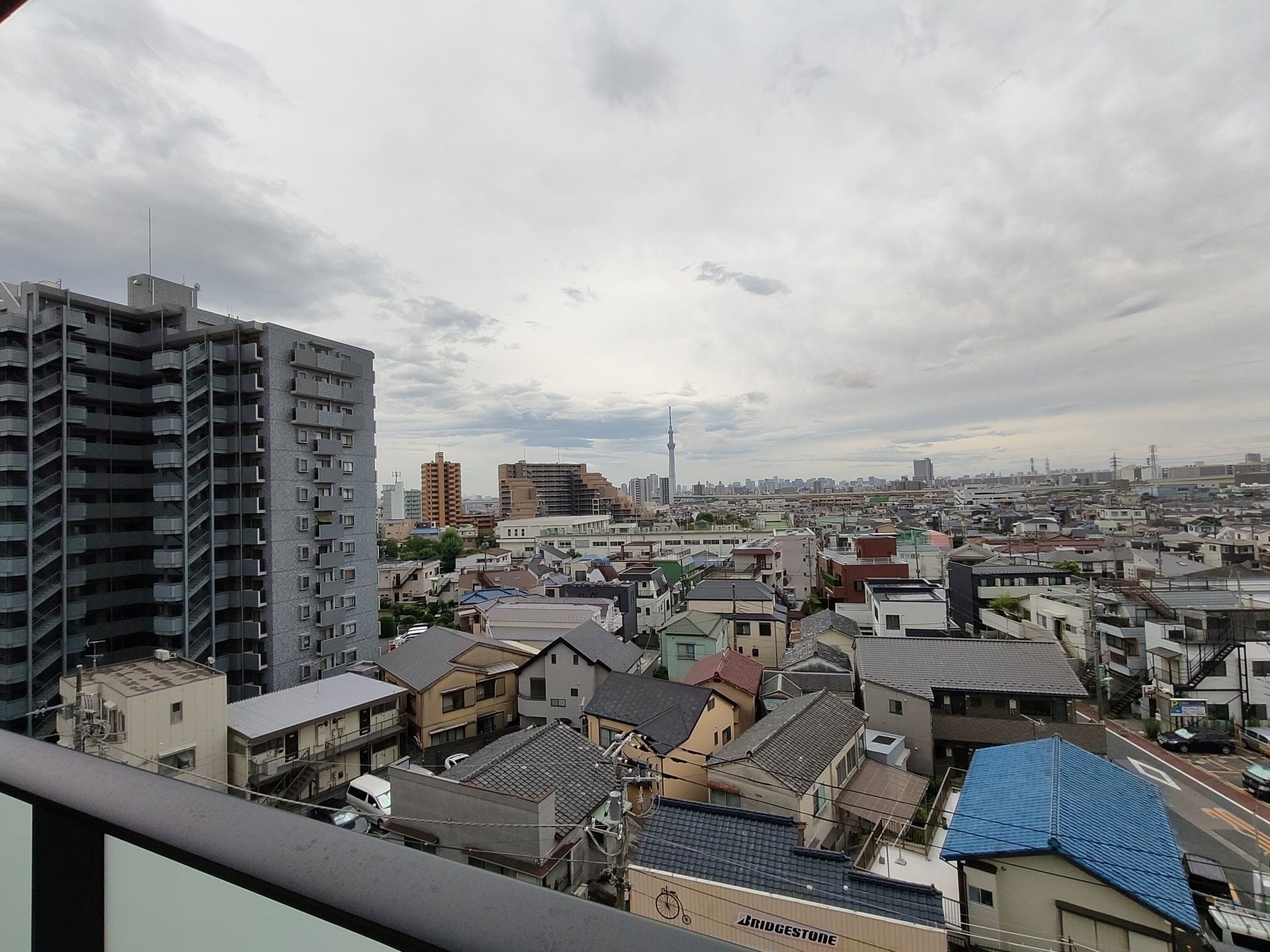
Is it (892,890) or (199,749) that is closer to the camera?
(892,890)

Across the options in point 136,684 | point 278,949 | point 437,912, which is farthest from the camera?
point 136,684

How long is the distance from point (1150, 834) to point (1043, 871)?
40.3 inches

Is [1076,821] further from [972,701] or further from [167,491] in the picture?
[167,491]

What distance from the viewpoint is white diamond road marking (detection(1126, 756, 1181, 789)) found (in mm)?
6797

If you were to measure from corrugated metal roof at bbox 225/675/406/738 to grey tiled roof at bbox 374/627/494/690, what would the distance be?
281mm

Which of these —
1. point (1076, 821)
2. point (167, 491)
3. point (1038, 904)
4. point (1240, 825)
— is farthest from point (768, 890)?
point (167, 491)

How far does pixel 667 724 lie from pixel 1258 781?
620 centimetres

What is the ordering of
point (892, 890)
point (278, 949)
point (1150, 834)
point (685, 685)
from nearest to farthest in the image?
point (278, 949)
point (892, 890)
point (1150, 834)
point (685, 685)

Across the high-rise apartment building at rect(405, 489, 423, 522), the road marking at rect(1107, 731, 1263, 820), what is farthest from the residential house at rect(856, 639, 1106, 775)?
the high-rise apartment building at rect(405, 489, 423, 522)

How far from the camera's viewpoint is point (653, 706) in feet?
23.2

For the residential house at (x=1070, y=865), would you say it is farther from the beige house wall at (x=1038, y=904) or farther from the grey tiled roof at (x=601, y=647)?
the grey tiled roof at (x=601, y=647)

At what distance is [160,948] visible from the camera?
1.58 feet

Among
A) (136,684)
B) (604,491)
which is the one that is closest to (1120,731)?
(136,684)

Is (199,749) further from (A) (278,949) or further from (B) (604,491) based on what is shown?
(B) (604,491)
